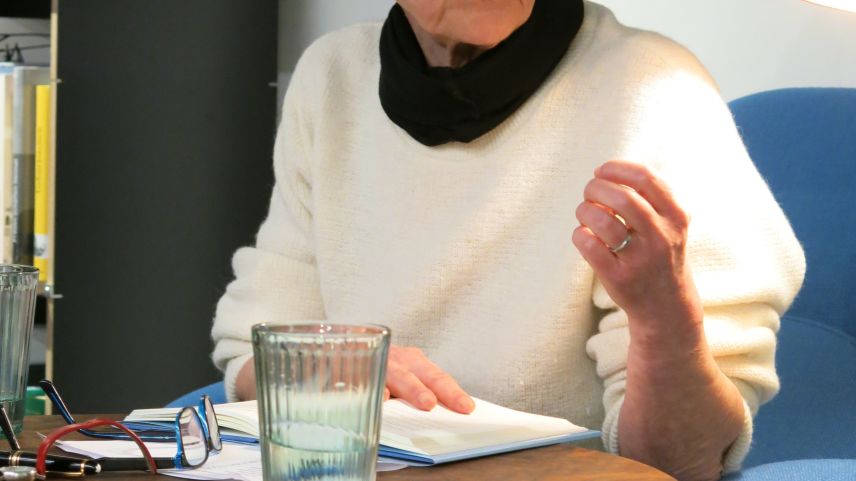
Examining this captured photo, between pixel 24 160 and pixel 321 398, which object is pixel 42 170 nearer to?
pixel 24 160

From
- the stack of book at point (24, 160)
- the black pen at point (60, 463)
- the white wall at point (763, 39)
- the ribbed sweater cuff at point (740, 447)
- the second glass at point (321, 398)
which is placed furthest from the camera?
the stack of book at point (24, 160)

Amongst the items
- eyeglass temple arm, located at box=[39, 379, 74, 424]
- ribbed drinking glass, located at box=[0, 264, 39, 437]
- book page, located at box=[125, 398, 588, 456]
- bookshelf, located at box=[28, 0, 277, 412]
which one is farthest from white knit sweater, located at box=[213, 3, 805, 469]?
bookshelf, located at box=[28, 0, 277, 412]

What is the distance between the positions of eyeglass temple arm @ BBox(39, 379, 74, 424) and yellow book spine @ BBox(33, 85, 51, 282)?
1583 mm

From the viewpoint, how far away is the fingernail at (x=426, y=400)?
1.02 metres

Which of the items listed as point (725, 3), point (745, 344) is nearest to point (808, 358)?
point (745, 344)

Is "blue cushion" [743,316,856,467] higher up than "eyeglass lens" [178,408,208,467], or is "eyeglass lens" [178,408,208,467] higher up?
"eyeglass lens" [178,408,208,467]

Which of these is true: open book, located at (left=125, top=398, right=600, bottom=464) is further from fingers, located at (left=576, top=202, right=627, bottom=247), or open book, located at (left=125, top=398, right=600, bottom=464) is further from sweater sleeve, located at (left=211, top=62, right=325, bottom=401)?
sweater sleeve, located at (left=211, top=62, right=325, bottom=401)

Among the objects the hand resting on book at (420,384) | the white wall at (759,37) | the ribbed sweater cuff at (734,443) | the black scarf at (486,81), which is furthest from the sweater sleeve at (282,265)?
the white wall at (759,37)

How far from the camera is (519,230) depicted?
1.37 meters

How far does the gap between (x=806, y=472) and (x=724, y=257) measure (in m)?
0.26

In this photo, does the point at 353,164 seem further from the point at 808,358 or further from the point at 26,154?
the point at 26,154

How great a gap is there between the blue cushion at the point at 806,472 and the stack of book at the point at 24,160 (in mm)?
1879

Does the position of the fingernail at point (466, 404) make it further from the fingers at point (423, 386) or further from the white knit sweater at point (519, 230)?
the white knit sweater at point (519, 230)

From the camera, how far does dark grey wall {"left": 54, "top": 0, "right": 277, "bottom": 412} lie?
8.23 ft
